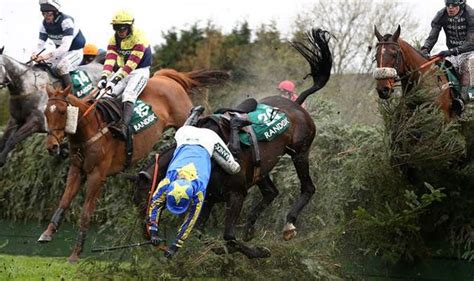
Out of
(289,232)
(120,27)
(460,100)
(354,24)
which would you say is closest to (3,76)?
(120,27)

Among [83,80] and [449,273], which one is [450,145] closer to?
[449,273]

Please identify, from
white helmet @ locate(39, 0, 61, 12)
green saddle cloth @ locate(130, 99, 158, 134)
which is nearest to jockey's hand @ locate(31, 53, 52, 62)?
white helmet @ locate(39, 0, 61, 12)

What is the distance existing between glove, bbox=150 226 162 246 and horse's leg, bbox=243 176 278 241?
2334mm

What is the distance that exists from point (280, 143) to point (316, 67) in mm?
1412

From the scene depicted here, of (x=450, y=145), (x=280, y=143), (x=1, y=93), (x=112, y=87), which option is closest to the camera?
(x=450, y=145)

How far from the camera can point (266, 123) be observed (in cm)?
1029

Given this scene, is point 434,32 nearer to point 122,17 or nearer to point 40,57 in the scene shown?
point 122,17

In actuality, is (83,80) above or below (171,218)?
above

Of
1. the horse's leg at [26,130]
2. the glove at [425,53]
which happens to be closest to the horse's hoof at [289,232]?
the glove at [425,53]

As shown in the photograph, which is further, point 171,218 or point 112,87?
point 112,87

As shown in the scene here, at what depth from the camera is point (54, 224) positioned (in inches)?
416

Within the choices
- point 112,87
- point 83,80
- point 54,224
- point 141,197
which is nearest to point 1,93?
point 83,80

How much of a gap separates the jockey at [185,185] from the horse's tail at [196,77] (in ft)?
14.7

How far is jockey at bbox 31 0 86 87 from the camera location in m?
13.1
